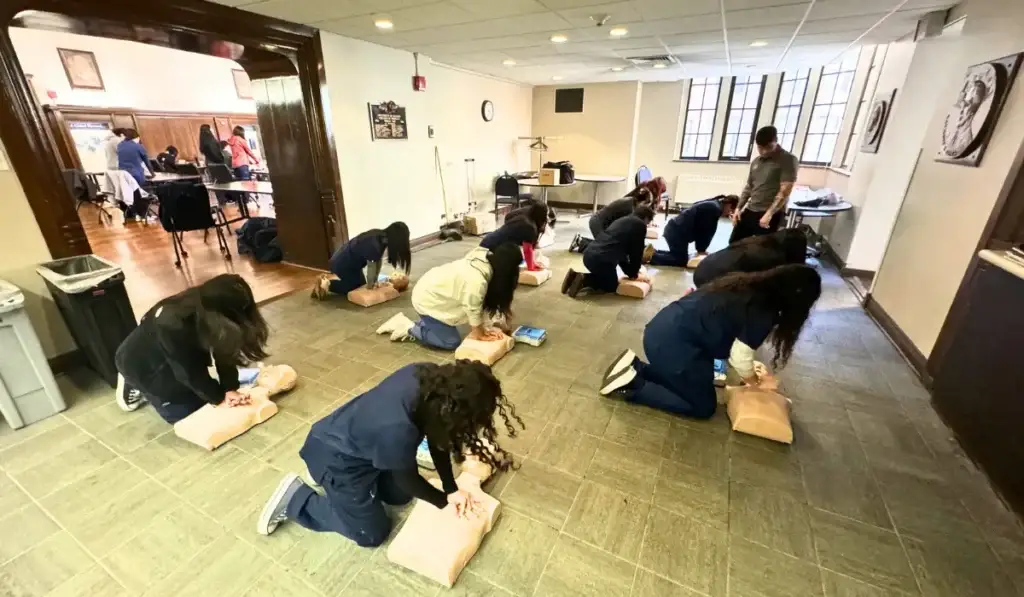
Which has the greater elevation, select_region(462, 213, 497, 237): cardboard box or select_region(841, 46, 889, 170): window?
select_region(841, 46, 889, 170): window

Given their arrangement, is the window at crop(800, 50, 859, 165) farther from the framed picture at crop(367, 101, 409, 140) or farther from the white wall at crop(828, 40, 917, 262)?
the framed picture at crop(367, 101, 409, 140)

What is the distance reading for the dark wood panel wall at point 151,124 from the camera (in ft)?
24.5

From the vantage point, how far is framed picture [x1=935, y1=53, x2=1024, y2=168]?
2.44 meters

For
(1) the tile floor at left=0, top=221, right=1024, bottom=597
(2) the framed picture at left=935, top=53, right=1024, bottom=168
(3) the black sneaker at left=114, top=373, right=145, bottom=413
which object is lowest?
(1) the tile floor at left=0, top=221, right=1024, bottom=597

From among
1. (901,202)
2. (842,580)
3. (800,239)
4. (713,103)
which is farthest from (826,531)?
(713,103)

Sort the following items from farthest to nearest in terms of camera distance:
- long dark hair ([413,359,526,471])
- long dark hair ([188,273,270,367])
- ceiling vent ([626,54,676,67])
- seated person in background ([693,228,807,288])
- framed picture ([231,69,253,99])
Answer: framed picture ([231,69,253,99]) → ceiling vent ([626,54,676,67]) → seated person in background ([693,228,807,288]) → long dark hair ([188,273,270,367]) → long dark hair ([413,359,526,471])

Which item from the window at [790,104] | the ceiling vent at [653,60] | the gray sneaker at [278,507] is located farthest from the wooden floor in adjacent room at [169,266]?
the window at [790,104]

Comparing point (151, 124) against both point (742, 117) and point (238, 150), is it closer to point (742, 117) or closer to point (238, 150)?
point (238, 150)

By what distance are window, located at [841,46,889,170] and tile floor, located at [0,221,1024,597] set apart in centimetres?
400

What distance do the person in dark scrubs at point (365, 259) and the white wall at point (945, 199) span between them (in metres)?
4.02

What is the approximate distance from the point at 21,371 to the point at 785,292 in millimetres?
4098

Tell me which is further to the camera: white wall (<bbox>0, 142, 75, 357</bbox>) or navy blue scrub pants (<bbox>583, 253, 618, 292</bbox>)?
navy blue scrub pants (<bbox>583, 253, 618, 292</bbox>)

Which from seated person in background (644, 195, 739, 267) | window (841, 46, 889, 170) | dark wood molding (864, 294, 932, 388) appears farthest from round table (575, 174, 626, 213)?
dark wood molding (864, 294, 932, 388)

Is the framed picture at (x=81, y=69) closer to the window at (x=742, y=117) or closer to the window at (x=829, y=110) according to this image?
the window at (x=742, y=117)
